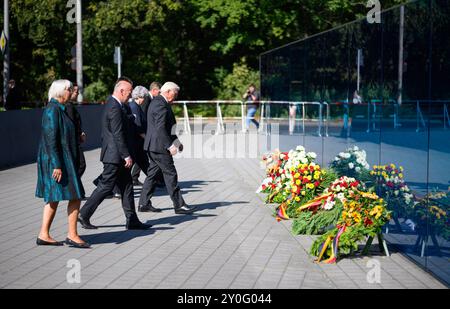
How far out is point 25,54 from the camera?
151ft

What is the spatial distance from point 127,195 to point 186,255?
184cm

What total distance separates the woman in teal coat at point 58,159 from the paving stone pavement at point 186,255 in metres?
0.56

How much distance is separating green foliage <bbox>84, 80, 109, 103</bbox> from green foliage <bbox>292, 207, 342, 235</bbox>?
112 feet

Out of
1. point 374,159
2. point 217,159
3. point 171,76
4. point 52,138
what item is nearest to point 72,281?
point 52,138

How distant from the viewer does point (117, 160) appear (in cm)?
936

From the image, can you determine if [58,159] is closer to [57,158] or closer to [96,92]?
[57,158]

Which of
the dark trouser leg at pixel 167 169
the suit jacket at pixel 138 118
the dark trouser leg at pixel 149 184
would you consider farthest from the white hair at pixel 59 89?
the suit jacket at pixel 138 118

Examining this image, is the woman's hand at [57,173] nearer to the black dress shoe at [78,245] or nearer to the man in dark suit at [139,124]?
the black dress shoe at [78,245]

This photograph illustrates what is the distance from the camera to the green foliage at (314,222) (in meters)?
8.89

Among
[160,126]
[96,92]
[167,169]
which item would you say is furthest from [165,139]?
[96,92]

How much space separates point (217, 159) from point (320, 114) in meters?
7.58

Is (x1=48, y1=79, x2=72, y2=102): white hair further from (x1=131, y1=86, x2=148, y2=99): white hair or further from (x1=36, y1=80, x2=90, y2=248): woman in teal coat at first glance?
(x1=131, y1=86, x2=148, y2=99): white hair

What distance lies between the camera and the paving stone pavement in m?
6.80

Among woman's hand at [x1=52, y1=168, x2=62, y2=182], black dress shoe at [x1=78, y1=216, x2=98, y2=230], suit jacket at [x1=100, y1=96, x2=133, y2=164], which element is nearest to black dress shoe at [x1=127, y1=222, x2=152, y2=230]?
black dress shoe at [x1=78, y1=216, x2=98, y2=230]
